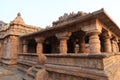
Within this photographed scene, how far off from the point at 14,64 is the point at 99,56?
30.6 ft

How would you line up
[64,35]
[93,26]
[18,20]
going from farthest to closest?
[18,20], [64,35], [93,26]

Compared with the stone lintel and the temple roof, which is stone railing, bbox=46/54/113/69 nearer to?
the stone lintel

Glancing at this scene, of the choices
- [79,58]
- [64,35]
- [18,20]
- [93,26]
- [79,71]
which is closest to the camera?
[79,71]

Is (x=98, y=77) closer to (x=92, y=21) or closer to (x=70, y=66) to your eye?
(x=70, y=66)

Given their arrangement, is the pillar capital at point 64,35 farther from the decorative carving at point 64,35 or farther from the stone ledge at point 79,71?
the stone ledge at point 79,71

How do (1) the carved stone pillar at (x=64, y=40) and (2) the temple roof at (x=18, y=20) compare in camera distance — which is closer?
(1) the carved stone pillar at (x=64, y=40)

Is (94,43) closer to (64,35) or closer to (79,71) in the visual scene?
(64,35)

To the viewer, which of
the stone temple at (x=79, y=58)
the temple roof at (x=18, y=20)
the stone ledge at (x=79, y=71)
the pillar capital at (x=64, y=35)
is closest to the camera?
the stone ledge at (x=79, y=71)

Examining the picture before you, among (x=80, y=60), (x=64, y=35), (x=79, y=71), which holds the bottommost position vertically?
(x=79, y=71)

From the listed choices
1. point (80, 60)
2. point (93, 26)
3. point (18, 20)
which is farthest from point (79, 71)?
point (18, 20)

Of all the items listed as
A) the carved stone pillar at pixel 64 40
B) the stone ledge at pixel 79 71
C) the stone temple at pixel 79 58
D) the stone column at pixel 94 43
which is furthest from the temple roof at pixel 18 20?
the stone column at pixel 94 43

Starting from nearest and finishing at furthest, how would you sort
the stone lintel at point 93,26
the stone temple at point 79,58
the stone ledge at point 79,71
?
the stone ledge at point 79,71
the stone temple at point 79,58
the stone lintel at point 93,26

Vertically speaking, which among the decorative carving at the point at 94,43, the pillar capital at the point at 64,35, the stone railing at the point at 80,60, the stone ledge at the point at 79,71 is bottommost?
the stone ledge at the point at 79,71

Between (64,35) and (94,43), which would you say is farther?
(64,35)
